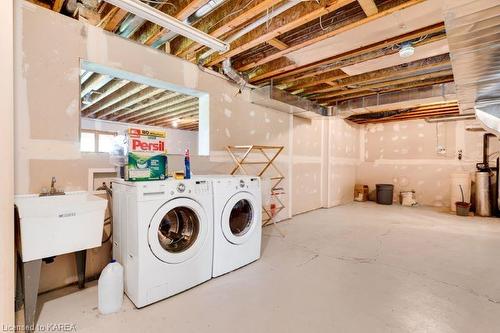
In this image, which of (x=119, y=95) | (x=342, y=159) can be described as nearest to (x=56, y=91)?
(x=119, y=95)

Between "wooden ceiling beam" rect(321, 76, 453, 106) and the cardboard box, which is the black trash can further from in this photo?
"wooden ceiling beam" rect(321, 76, 453, 106)

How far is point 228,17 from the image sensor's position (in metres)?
2.21

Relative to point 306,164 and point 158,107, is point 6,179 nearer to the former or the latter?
point 158,107

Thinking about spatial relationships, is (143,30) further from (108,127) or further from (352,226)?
(108,127)

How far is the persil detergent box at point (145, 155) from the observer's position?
1.90 metres

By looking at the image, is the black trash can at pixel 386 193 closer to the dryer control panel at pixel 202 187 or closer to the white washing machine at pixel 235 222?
the white washing machine at pixel 235 222

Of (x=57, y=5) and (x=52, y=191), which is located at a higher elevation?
(x=57, y=5)

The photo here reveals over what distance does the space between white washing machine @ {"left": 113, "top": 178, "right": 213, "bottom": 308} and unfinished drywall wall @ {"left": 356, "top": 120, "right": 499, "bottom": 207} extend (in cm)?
629

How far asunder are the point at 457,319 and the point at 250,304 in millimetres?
1472

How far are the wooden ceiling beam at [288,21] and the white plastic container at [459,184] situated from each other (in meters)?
5.40

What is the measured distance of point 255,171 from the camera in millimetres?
3969

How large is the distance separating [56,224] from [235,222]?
163 cm

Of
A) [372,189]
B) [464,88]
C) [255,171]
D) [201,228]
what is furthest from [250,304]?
[372,189]

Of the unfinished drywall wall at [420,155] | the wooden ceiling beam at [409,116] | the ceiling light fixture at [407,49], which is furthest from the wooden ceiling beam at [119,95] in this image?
the unfinished drywall wall at [420,155]
